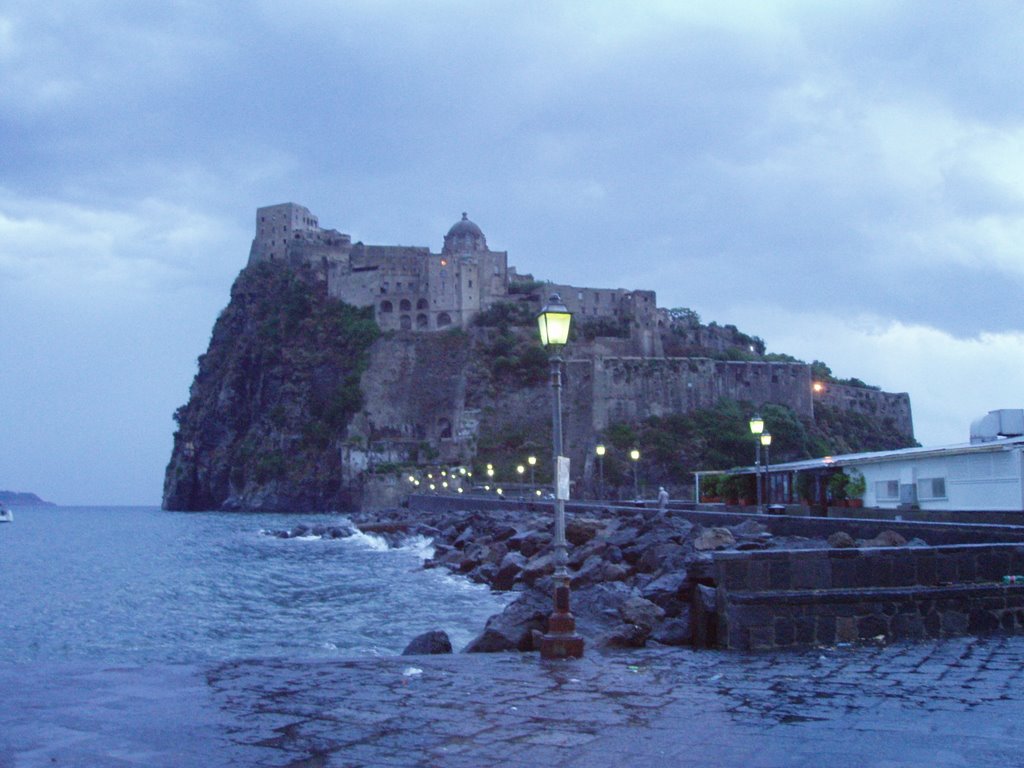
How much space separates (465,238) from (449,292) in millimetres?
17291

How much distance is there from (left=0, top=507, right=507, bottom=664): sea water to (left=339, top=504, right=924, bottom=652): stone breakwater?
1.35 meters

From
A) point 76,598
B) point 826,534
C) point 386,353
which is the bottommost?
point 76,598

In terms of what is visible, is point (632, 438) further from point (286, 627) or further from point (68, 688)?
point (68, 688)

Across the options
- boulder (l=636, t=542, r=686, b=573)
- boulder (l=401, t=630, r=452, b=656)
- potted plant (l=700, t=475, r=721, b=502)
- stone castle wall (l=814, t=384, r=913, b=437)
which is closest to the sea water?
boulder (l=636, t=542, r=686, b=573)

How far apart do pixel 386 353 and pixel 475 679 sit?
7847 centimetres

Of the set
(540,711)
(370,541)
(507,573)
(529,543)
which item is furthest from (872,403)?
(540,711)

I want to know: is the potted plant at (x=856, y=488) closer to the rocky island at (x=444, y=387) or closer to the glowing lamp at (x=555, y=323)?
the glowing lamp at (x=555, y=323)

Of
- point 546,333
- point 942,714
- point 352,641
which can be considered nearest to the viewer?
point 942,714

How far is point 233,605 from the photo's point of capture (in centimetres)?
2275

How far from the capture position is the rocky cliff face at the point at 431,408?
70.1m

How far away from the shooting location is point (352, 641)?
1589 centimetres

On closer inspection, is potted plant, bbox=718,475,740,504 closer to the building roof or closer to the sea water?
the building roof

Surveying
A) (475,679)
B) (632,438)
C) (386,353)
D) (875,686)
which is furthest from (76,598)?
(386,353)

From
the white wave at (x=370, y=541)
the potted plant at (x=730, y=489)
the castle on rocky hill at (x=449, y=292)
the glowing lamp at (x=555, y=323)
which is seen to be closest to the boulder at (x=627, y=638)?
the glowing lamp at (x=555, y=323)
